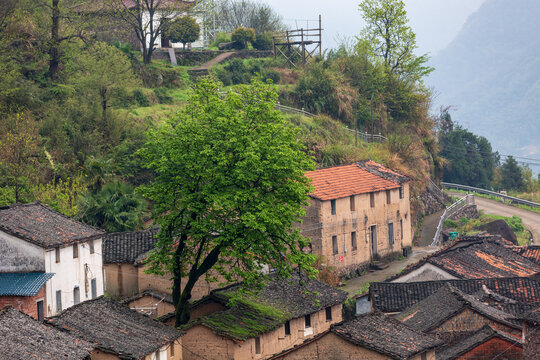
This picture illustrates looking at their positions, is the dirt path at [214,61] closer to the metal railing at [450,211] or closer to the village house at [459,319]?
the metal railing at [450,211]

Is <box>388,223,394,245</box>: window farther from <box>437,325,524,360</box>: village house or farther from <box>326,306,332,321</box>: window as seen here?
A: <box>437,325,524,360</box>: village house

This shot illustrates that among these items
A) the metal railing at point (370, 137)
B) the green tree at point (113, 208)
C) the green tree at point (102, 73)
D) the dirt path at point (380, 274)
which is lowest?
the dirt path at point (380, 274)

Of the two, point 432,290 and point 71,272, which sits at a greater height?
point 71,272

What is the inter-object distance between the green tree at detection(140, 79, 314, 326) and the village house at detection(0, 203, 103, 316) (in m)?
3.82

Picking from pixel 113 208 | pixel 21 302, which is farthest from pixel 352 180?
pixel 21 302

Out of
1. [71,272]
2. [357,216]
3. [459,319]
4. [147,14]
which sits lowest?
[459,319]

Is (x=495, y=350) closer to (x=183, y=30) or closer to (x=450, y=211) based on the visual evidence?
(x=450, y=211)

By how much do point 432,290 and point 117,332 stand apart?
59.7 ft

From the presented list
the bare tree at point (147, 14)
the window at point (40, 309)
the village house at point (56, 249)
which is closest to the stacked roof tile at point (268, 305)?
the village house at point (56, 249)

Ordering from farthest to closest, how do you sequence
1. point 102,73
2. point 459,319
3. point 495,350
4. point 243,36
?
point 243,36, point 102,73, point 459,319, point 495,350

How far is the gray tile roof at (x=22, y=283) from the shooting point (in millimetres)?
33531

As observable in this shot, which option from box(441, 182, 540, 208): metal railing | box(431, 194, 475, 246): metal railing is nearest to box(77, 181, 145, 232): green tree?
box(431, 194, 475, 246): metal railing

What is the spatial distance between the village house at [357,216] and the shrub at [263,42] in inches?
1059

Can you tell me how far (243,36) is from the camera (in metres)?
80.9
